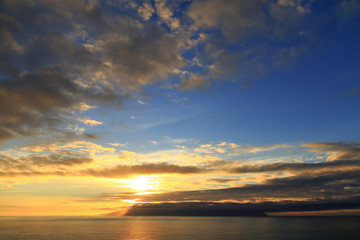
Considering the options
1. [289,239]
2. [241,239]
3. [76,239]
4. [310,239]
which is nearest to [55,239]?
[76,239]

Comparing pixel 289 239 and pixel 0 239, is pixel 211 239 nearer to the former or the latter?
pixel 289 239

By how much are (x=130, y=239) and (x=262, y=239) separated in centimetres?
6157

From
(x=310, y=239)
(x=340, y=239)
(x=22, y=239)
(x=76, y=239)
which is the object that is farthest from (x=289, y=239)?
(x=22, y=239)

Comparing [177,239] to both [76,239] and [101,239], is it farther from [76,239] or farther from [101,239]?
[76,239]

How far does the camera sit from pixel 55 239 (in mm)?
114125

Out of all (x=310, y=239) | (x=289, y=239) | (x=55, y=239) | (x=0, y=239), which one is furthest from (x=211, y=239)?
(x=0, y=239)

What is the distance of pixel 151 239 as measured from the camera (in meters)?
114

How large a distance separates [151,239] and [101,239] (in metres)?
23.4

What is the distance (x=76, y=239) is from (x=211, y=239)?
62.5 m

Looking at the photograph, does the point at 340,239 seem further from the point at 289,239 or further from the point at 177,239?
the point at 177,239

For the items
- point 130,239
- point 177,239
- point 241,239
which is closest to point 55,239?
point 130,239

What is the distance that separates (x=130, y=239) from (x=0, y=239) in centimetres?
6222

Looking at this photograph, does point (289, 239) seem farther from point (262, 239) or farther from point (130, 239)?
point (130, 239)

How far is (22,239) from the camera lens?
114 m
